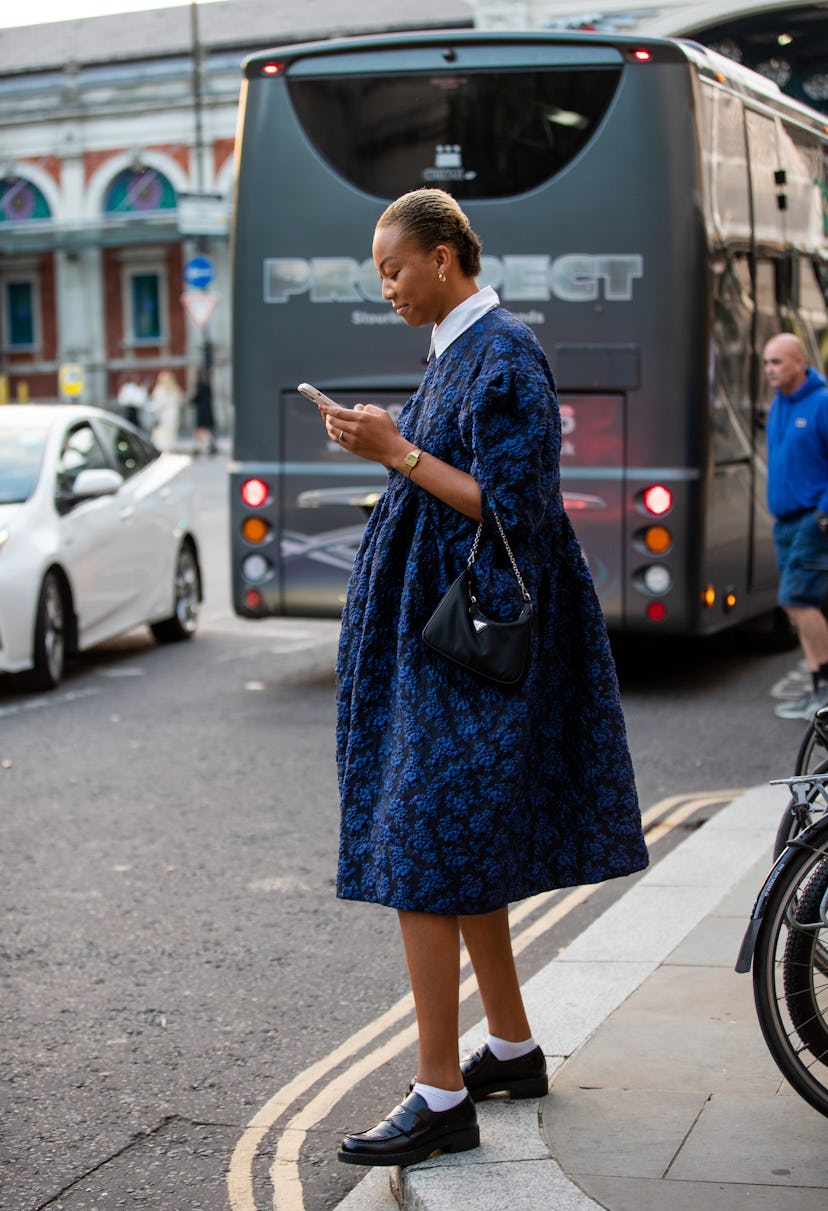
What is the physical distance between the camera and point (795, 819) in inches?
151

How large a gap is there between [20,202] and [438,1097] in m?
55.9

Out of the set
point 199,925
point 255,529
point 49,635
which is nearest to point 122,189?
point 49,635

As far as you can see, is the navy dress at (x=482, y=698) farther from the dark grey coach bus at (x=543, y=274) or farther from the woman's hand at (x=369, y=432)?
the dark grey coach bus at (x=543, y=274)

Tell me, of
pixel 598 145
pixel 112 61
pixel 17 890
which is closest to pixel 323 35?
pixel 112 61

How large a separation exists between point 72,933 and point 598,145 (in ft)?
17.8

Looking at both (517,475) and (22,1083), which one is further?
(22,1083)

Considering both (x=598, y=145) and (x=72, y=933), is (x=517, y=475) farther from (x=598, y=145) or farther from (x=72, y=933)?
(x=598, y=145)

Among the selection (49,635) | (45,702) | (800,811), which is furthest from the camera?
(49,635)

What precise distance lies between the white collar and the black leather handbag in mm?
420

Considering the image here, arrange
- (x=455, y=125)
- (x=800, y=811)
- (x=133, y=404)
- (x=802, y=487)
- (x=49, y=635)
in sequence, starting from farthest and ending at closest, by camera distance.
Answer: (x=133, y=404)
(x=49, y=635)
(x=455, y=125)
(x=802, y=487)
(x=800, y=811)

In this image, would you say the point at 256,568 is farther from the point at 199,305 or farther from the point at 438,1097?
the point at 199,305

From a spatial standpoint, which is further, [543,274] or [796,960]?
[543,274]

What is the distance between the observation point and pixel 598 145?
9398 mm

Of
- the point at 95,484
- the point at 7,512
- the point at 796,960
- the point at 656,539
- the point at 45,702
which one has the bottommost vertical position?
the point at 45,702
